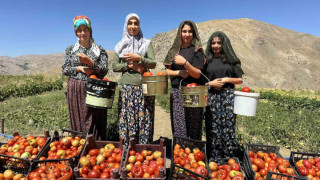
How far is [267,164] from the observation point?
2.61 m

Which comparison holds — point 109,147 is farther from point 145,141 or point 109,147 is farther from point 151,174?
point 151,174

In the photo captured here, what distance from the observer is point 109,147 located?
2.72 m

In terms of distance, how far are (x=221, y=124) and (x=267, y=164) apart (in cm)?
80

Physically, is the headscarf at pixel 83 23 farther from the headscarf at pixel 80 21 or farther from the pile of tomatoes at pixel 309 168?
the pile of tomatoes at pixel 309 168

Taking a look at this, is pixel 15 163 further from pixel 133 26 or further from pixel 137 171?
pixel 133 26

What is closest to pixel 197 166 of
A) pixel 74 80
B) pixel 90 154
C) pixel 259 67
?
pixel 90 154

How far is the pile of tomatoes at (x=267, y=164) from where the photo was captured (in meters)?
2.45

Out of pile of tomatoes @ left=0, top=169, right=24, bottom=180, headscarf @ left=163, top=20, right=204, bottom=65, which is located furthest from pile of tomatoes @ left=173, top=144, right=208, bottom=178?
pile of tomatoes @ left=0, top=169, right=24, bottom=180

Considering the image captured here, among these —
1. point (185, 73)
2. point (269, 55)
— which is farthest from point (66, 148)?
point (269, 55)

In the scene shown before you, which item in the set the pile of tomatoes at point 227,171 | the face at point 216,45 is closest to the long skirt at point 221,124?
the pile of tomatoes at point 227,171

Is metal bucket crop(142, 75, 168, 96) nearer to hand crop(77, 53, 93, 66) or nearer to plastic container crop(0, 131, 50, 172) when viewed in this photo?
hand crop(77, 53, 93, 66)

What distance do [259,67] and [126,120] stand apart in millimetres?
49296

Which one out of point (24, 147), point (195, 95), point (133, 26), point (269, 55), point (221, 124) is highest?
point (269, 55)

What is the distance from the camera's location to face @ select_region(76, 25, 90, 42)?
2.85 m
